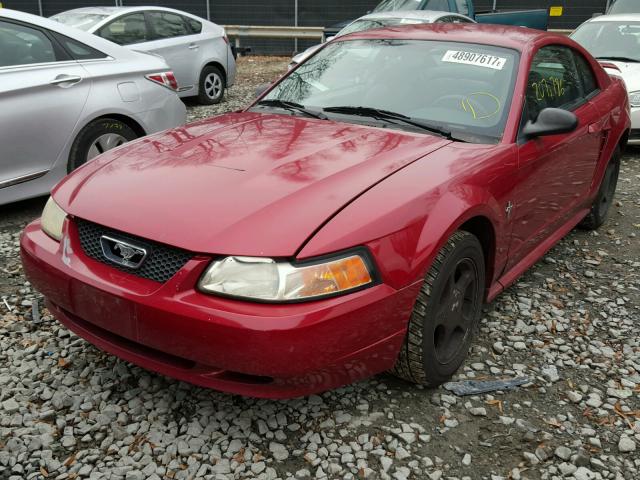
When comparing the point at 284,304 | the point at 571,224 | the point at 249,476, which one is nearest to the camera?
the point at 284,304

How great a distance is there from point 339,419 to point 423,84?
5.92 ft

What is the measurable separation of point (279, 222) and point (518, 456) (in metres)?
1.30

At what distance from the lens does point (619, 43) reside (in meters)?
7.86

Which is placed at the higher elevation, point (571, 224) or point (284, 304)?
point (284, 304)

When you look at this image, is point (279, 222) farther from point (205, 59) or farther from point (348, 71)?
point (205, 59)

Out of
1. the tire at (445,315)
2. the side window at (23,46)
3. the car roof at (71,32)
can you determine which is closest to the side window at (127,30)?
the car roof at (71,32)

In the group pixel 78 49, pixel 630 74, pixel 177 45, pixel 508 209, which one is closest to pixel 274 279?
pixel 508 209

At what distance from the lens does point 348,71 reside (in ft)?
12.0

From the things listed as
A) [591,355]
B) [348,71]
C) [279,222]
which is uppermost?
[348,71]

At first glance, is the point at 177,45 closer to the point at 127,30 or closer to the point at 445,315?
the point at 127,30

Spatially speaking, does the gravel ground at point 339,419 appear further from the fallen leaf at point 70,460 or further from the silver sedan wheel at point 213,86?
the silver sedan wheel at point 213,86

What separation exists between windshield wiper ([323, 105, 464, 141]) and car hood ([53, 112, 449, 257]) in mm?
106

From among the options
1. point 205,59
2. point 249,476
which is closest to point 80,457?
point 249,476

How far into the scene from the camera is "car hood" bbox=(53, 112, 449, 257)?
225 cm
